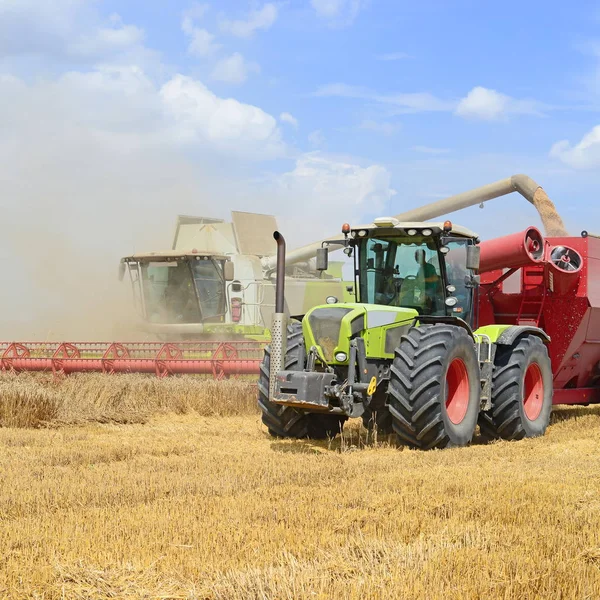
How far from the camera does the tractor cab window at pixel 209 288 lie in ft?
53.5

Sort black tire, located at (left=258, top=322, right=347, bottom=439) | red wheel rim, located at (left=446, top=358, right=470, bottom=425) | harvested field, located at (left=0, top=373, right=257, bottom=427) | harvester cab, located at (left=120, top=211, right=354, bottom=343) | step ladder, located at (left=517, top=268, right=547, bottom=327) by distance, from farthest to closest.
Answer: harvester cab, located at (left=120, top=211, right=354, bottom=343) → step ladder, located at (left=517, top=268, right=547, bottom=327) → harvested field, located at (left=0, top=373, right=257, bottom=427) → red wheel rim, located at (left=446, top=358, right=470, bottom=425) → black tire, located at (left=258, top=322, right=347, bottom=439)

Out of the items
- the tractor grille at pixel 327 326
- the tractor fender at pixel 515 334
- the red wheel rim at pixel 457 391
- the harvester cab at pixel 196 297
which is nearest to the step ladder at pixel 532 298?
the tractor fender at pixel 515 334

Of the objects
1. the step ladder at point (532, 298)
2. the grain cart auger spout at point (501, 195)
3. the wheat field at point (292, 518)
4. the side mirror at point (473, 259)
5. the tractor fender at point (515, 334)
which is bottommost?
the wheat field at point (292, 518)

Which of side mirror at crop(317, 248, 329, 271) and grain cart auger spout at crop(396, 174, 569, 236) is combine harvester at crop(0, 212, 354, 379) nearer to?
grain cart auger spout at crop(396, 174, 569, 236)

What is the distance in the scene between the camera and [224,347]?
12.2m

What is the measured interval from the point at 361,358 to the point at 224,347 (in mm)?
5438

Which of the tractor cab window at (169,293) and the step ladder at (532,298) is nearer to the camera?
the step ladder at (532,298)

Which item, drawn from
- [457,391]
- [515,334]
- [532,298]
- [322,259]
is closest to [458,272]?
[515,334]

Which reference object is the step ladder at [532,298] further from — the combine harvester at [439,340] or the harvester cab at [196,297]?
the harvester cab at [196,297]

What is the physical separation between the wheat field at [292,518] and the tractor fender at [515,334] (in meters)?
0.97

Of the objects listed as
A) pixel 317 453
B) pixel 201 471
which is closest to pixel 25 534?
pixel 201 471

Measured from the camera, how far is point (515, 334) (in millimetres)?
8219

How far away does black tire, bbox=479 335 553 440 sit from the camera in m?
7.96

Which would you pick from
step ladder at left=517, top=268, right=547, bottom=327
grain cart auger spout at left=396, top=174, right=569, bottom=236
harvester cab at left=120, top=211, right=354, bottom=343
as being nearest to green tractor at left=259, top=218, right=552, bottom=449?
step ladder at left=517, top=268, right=547, bottom=327
